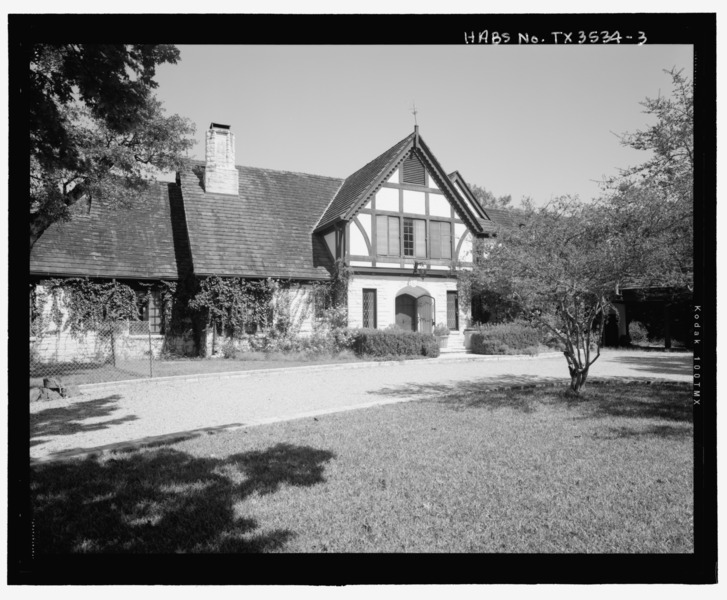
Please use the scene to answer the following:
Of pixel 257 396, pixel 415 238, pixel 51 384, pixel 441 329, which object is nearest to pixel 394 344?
pixel 441 329

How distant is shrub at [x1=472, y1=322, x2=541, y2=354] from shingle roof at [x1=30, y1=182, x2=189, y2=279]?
38.9 feet

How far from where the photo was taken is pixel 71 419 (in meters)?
6.60

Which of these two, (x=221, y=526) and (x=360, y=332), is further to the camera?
(x=360, y=332)

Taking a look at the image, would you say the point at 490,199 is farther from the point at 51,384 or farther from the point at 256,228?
the point at 51,384

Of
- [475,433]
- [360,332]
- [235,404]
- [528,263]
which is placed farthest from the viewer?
[360,332]

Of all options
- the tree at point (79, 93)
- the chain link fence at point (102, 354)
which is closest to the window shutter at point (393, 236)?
the chain link fence at point (102, 354)

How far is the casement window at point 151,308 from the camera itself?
15867mm

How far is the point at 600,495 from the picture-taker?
3666 mm

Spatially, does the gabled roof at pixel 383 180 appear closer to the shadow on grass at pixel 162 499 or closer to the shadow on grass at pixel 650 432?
the shadow on grass at pixel 650 432

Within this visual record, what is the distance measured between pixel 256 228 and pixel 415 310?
7.41 metres

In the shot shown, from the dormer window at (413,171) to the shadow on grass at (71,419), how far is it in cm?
1436

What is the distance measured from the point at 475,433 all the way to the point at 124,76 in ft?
17.3

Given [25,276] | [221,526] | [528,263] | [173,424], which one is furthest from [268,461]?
[528,263]

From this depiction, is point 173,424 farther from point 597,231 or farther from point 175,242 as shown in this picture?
point 175,242
